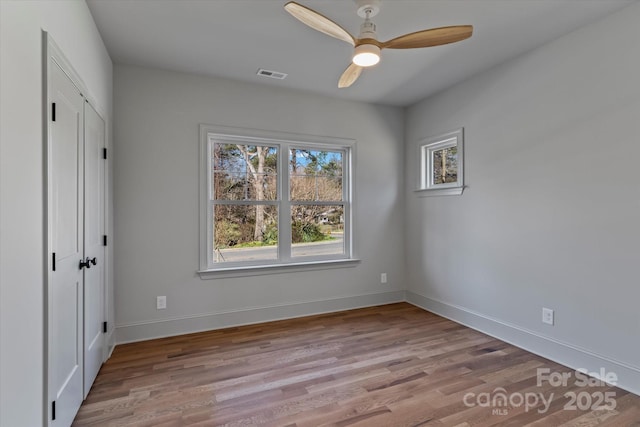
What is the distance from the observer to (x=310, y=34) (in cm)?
261

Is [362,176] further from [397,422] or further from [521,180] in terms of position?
[397,422]

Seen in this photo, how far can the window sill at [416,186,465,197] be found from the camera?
364 centimetres

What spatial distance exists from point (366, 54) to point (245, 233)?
236 centimetres

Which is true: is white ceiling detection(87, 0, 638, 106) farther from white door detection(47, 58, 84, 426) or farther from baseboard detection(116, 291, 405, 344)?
baseboard detection(116, 291, 405, 344)

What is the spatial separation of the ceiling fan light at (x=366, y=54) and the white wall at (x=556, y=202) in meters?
1.73

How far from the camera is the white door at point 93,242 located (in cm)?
219

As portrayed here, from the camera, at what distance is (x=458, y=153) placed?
364 cm

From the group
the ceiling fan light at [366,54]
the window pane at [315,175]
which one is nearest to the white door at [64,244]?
the ceiling fan light at [366,54]

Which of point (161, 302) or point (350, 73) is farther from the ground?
point (350, 73)

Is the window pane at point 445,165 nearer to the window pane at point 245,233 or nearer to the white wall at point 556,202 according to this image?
the white wall at point 556,202

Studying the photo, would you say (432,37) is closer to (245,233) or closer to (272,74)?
(272,74)
